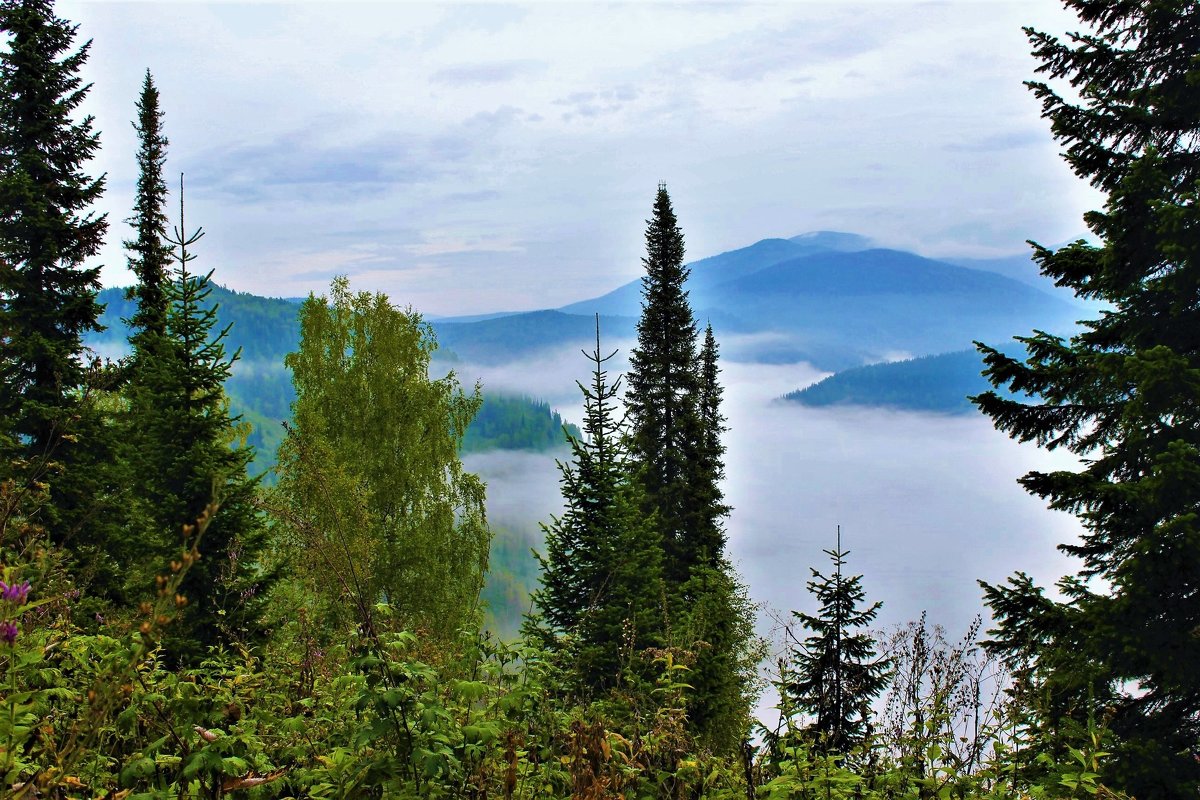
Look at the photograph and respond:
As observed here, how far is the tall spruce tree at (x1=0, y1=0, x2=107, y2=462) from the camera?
13.4 meters

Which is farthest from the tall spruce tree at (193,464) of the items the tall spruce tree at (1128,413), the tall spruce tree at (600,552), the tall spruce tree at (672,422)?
the tall spruce tree at (672,422)

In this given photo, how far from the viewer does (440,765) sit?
2.88m

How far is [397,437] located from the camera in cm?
2178

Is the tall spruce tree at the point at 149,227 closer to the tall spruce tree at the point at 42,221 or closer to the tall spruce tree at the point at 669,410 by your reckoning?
the tall spruce tree at the point at 42,221

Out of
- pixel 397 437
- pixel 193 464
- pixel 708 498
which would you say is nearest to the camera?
pixel 193 464

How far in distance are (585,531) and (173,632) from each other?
23.3 feet

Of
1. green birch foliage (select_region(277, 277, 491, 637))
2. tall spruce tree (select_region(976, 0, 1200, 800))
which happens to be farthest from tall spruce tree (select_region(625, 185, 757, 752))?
tall spruce tree (select_region(976, 0, 1200, 800))

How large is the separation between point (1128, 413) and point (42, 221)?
683 inches

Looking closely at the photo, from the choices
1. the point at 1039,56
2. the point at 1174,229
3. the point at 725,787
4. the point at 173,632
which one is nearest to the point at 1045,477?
the point at 1174,229

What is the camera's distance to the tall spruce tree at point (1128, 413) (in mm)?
6746

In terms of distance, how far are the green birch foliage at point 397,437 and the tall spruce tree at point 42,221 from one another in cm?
654

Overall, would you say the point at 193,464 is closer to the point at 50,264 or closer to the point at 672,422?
the point at 50,264

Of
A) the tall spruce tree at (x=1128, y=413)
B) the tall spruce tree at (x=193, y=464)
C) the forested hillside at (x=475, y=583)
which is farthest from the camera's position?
Result: the tall spruce tree at (x=193, y=464)

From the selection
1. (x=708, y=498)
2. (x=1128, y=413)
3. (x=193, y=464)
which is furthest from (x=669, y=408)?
(x=1128, y=413)
